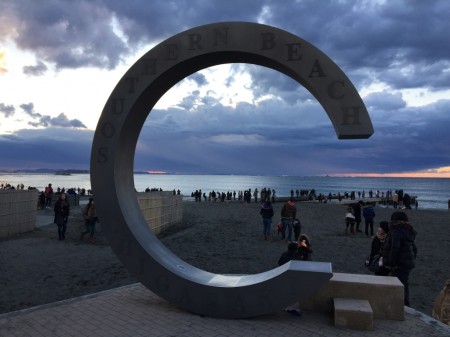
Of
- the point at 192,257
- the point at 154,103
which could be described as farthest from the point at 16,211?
the point at 154,103

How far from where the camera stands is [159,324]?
19.7 ft

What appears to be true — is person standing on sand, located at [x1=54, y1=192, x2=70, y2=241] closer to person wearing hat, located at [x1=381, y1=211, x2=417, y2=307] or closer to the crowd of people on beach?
the crowd of people on beach

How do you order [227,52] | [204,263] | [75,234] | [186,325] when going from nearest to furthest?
1. [186,325]
2. [227,52]
3. [204,263]
4. [75,234]

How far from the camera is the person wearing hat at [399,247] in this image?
21.5 ft

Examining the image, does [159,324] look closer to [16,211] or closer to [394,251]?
[394,251]

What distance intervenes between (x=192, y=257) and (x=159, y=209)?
543 centimetres

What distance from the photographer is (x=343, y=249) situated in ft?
44.9

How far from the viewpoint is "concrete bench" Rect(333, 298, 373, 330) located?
5.87 m

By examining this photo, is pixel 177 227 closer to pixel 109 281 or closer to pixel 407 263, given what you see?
pixel 109 281

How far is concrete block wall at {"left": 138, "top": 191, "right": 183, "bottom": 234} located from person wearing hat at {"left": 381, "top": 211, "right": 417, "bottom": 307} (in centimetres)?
931

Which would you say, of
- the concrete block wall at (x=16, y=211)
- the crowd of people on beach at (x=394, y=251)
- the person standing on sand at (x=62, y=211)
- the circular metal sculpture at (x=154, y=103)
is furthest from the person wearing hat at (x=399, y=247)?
the concrete block wall at (x=16, y=211)

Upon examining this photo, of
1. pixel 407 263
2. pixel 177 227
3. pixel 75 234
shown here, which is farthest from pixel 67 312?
pixel 177 227

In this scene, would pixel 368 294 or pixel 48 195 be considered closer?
pixel 368 294

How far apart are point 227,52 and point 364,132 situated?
2.67 m
